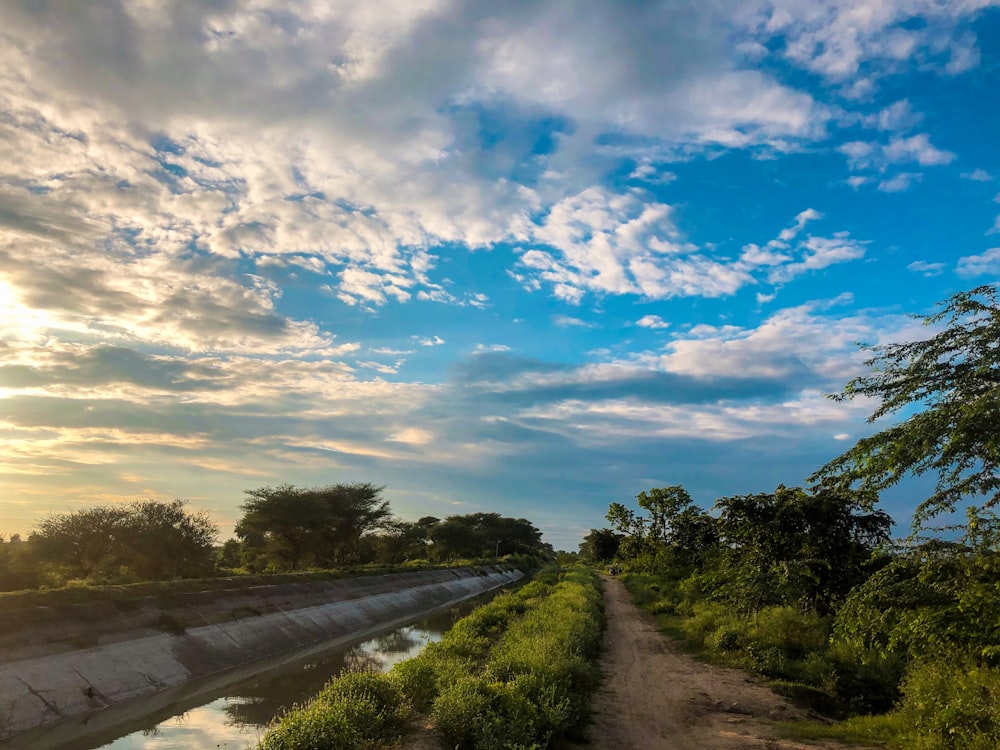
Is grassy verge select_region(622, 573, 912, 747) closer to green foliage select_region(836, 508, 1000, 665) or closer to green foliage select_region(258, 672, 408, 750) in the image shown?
green foliage select_region(836, 508, 1000, 665)

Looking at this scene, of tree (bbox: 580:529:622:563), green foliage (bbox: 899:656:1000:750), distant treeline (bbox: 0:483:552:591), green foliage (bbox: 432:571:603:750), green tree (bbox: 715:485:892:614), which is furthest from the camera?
tree (bbox: 580:529:622:563)

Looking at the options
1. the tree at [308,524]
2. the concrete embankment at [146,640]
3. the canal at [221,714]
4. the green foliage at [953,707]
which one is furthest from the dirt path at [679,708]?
the tree at [308,524]

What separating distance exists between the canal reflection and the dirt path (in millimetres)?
7887

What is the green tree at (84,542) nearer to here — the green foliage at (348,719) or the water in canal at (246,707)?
the water in canal at (246,707)

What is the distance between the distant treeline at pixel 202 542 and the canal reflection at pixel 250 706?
13029 mm

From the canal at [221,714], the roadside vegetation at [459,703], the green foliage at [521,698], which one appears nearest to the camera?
the roadside vegetation at [459,703]

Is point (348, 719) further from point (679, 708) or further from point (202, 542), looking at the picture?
point (202, 542)

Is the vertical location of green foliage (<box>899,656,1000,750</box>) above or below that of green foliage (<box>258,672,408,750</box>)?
above

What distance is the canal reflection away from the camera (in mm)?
15039

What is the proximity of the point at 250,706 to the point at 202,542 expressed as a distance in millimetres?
32034

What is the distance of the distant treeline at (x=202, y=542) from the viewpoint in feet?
132

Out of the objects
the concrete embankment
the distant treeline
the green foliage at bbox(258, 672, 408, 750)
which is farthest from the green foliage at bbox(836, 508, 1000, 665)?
the distant treeline

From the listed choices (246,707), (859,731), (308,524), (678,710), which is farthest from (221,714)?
(308,524)

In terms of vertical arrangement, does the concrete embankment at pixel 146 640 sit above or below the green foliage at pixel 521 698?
below
